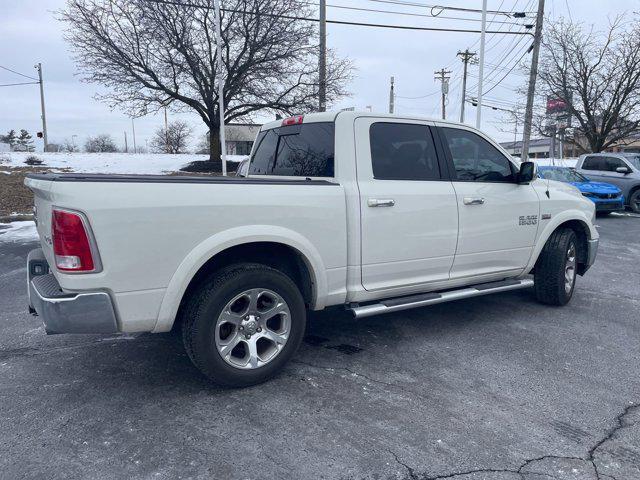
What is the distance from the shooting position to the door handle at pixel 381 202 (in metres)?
3.56

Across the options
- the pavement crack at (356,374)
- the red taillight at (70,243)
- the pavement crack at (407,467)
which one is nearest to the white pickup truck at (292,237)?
the red taillight at (70,243)

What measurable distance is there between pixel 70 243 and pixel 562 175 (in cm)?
1359

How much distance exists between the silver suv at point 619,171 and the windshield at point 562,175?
3.36 ft

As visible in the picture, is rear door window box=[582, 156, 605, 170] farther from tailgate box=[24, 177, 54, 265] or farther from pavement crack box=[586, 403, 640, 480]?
tailgate box=[24, 177, 54, 265]

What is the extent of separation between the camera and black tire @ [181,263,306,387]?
9.76 ft

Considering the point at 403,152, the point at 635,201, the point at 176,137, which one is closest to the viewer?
the point at 403,152

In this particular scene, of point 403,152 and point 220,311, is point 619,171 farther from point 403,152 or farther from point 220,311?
point 220,311

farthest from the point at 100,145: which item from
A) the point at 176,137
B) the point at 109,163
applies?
the point at 109,163

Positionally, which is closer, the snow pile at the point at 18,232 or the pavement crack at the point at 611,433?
the pavement crack at the point at 611,433

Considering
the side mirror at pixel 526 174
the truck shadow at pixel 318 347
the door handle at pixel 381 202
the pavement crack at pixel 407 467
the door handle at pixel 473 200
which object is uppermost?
the side mirror at pixel 526 174

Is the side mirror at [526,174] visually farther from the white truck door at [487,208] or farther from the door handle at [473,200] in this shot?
the door handle at [473,200]

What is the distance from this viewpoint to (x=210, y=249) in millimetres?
2945

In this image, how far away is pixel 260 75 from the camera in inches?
834

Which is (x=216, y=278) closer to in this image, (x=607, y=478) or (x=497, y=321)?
(x=607, y=478)
